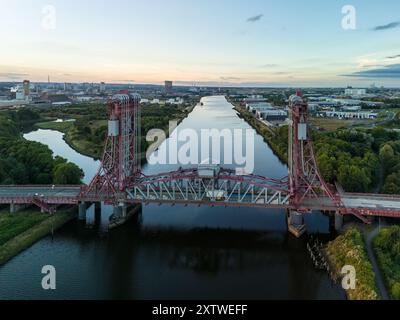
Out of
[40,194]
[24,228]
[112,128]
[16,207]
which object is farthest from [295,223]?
[16,207]

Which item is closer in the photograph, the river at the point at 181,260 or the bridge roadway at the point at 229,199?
the river at the point at 181,260

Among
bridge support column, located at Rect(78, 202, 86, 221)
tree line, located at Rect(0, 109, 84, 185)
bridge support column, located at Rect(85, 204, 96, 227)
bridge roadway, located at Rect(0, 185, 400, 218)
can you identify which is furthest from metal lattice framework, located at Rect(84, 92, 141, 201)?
tree line, located at Rect(0, 109, 84, 185)

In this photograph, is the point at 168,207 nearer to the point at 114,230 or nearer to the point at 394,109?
the point at 114,230

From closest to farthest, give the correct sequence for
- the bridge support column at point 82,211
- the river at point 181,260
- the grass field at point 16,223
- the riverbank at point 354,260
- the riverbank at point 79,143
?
the riverbank at point 354,260
the river at point 181,260
the grass field at point 16,223
the bridge support column at point 82,211
the riverbank at point 79,143

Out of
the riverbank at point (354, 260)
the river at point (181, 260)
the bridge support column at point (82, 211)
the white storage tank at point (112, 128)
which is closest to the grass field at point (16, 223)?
the river at point (181, 260)

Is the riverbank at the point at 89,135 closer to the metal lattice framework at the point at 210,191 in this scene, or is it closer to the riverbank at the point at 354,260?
the metal lattice framework at the point at 210,191
